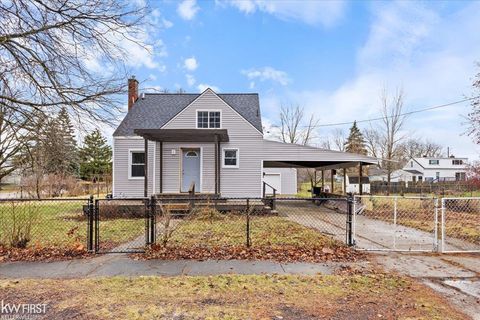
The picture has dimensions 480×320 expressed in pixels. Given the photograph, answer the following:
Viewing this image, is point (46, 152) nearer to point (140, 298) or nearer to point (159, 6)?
point (159, 6)

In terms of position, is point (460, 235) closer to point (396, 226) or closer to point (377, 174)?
point (396, 226)

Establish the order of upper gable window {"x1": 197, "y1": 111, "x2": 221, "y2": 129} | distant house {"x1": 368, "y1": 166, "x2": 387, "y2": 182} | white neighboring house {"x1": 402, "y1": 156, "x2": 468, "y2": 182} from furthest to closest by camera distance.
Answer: distant house {"x1": 368, "y1": 166, "x2": 387, "y2": 182} → white neighboring house {"x1": 402, "y1": 156, "x2": 468, "y2": 182} → upper gable window {"x1": 197, "y1": 111, "x2": 221, "y2": 129}

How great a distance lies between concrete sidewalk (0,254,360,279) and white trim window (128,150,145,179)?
9.61 meters

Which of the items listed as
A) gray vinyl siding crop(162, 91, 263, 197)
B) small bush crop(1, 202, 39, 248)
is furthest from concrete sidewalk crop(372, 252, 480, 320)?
gray vinyl siding crop(162, 91, 263, 197)

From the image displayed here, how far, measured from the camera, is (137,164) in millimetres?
15375

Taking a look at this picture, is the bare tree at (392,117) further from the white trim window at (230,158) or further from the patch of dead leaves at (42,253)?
the patch of dead leaves at (42,253)

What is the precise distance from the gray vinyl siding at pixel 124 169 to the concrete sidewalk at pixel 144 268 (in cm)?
953

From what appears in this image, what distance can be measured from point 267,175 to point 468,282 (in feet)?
82.3

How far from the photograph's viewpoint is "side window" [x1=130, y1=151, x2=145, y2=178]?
15.3 m

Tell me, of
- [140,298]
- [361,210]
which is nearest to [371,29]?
[361,210]

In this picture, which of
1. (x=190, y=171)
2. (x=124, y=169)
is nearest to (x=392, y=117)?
(x=190, y=171)

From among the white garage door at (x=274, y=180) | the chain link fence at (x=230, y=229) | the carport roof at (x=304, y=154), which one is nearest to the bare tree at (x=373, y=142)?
the white garage door at (x=274, y=180)

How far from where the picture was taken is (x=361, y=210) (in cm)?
1445

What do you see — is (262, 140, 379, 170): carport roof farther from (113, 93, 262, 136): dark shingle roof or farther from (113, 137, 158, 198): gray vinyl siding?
(113, 137, 158, 198): gray vinyl siding
